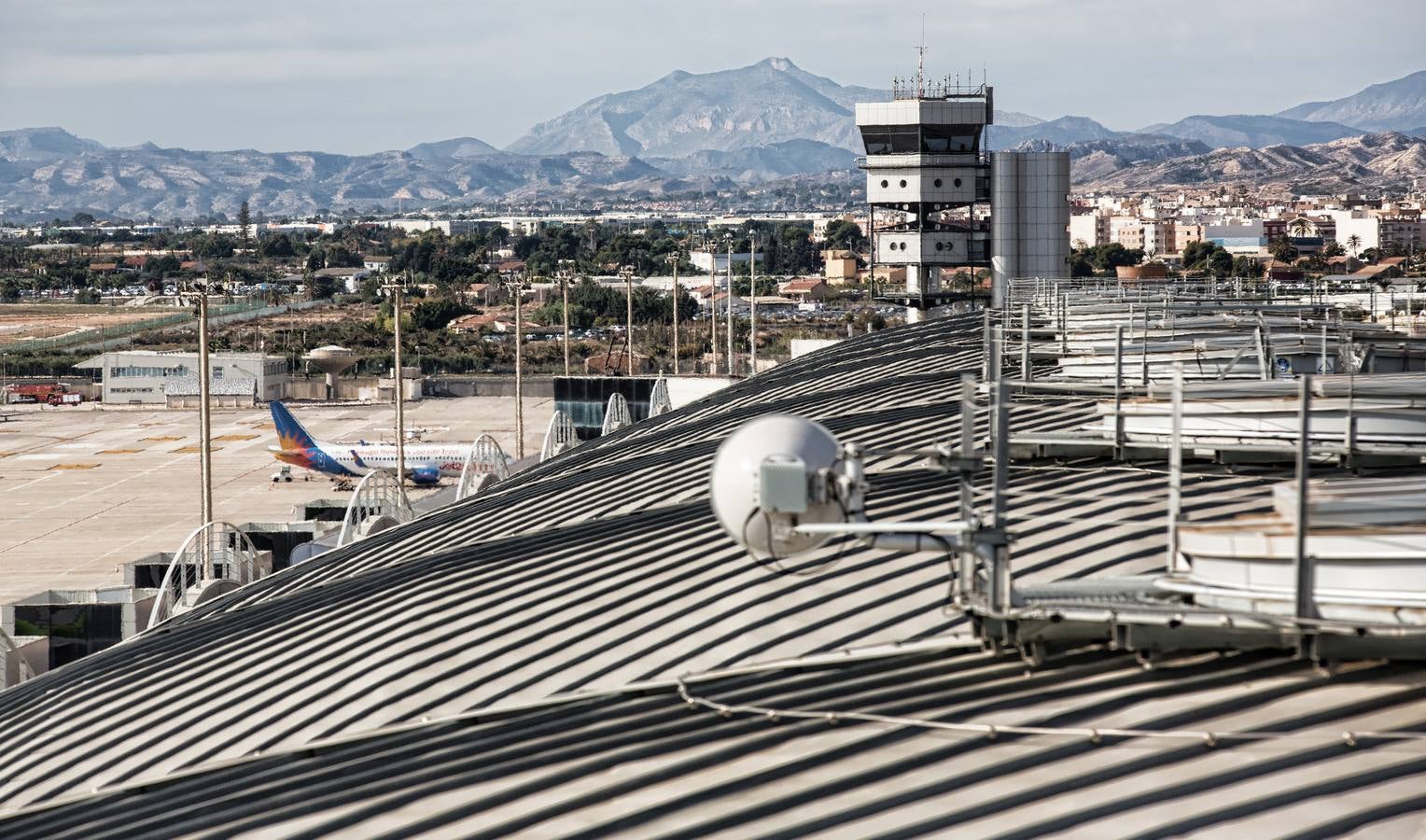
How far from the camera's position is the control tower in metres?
67.8

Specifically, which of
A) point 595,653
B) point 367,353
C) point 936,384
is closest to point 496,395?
point 367,353

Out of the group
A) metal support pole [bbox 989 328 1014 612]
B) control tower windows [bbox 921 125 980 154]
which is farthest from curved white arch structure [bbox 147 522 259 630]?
control tower windows [bbox 921 125 980 154]

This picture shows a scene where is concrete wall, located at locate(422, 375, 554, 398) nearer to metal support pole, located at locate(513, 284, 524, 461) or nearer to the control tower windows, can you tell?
metal support pole, located at locate(513, 284, 524, 461)

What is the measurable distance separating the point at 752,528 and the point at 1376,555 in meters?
3.55

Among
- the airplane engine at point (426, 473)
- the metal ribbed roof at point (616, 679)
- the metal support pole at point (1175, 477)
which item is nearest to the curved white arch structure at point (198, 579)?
the metal ribbed roof at point (616, 679)

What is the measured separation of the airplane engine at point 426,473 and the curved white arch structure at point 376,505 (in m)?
36.5

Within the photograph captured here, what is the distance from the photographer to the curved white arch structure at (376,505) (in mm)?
28016

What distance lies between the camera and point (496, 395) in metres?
109

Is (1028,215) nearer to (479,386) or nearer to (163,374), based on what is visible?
(479,386)

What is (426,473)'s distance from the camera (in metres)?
71.0

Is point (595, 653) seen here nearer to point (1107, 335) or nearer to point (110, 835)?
point (110, 835)

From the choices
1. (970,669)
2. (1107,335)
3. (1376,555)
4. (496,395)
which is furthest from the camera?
(496,395)

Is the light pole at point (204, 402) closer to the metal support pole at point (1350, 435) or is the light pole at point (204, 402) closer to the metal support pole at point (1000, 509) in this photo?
the metal support pole at point (1350, 435)

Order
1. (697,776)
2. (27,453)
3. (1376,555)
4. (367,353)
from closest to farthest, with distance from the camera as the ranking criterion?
(1376,555) < (697,776) < (27,453) < (367,353)
